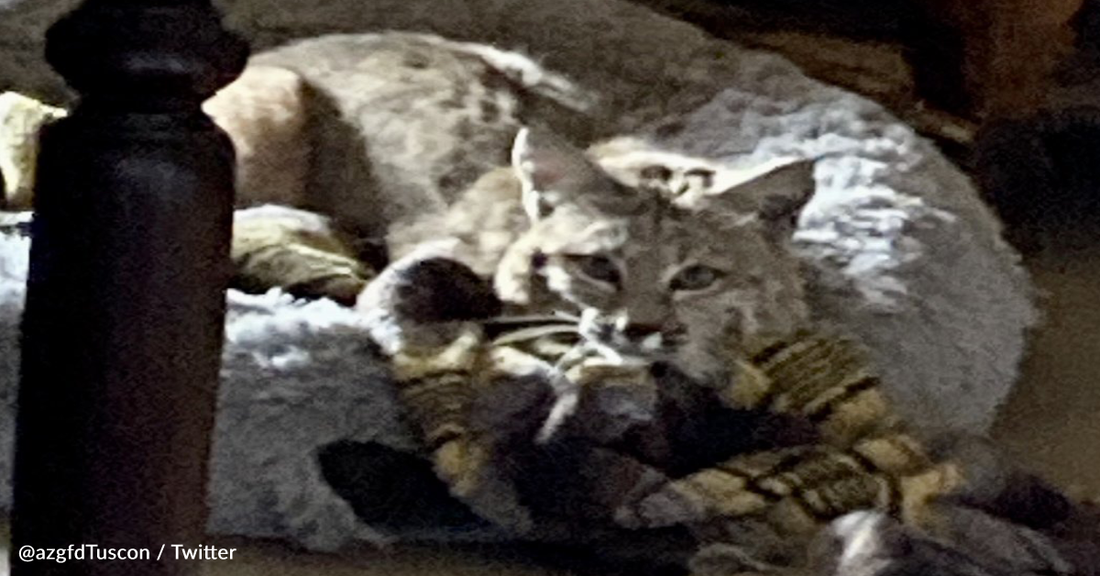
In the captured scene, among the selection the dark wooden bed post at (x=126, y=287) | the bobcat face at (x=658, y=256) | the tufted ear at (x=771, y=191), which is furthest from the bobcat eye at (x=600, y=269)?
the dark wooden bed post at (x=126, y=287)

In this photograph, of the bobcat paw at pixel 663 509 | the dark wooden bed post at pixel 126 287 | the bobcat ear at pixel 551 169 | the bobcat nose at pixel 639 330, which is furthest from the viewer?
the bobcat ear at pixel 551 169

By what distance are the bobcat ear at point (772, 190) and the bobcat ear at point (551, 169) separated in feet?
0.41

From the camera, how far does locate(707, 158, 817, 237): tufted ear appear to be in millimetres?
1456

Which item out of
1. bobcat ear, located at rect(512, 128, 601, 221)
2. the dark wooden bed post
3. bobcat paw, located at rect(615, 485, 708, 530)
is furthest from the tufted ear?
the dark wooden bed post

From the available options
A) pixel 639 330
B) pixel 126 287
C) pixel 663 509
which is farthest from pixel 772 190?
pixel 126 287

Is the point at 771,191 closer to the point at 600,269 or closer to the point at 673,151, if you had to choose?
the point at 600,269

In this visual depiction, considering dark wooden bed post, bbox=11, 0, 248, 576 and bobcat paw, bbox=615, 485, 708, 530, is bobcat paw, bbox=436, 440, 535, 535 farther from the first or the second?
dark wooden bed post, bbox=11, 0, 248, 576

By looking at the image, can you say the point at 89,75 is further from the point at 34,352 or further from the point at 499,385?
the point at 499,385

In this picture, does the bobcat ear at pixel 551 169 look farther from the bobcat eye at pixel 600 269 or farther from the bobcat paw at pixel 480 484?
the bobcat paw at pixel 480 484

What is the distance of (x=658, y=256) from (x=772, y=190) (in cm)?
14

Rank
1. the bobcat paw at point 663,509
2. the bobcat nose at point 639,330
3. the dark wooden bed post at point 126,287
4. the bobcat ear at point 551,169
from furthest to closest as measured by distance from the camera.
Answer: the bobcat ear at point 551,169 → the bobcat nose at point 639,330 → the bobcat paw at point 663,509 → the dark wooden bed post at point 126,287

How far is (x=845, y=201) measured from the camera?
1700mm

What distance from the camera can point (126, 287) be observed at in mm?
727

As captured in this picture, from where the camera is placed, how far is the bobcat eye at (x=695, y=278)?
137cm
